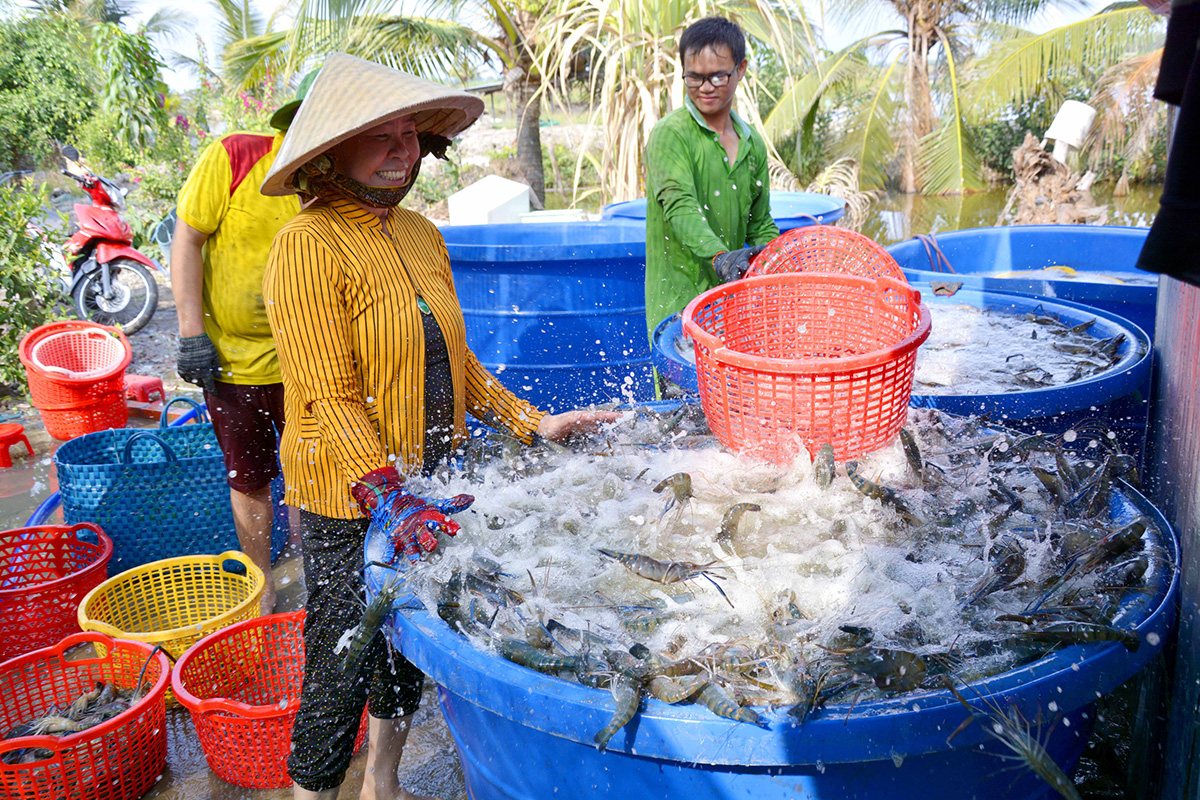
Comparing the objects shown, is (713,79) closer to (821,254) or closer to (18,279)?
(821,254)

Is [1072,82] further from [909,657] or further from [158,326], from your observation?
[909,657]

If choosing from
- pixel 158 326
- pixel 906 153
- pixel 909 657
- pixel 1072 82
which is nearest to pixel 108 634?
pixel 909 657

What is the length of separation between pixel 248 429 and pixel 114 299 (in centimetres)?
592

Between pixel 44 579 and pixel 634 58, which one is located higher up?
pixel 634 58

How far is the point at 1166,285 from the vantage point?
2.52 metres

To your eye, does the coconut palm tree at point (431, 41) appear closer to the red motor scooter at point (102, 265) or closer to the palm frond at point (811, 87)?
the red motor scooter at point (102, 265)

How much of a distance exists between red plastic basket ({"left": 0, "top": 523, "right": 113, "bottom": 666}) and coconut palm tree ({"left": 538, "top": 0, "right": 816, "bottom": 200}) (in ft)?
15.3

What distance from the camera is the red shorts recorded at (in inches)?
132

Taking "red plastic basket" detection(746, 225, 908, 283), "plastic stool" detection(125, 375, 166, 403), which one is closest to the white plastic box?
"plastic stool" detection(125, 375, 166, 403)

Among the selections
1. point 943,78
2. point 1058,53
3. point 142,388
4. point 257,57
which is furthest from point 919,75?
point 142,388

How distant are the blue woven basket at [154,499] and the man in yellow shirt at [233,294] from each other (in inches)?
10.9

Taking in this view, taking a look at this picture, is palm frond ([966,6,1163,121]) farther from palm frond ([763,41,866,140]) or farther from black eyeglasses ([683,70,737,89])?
black eyeglasses ([683,70,737,89])

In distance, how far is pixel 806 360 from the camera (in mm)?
1812

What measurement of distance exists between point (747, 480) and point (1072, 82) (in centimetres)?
1980
